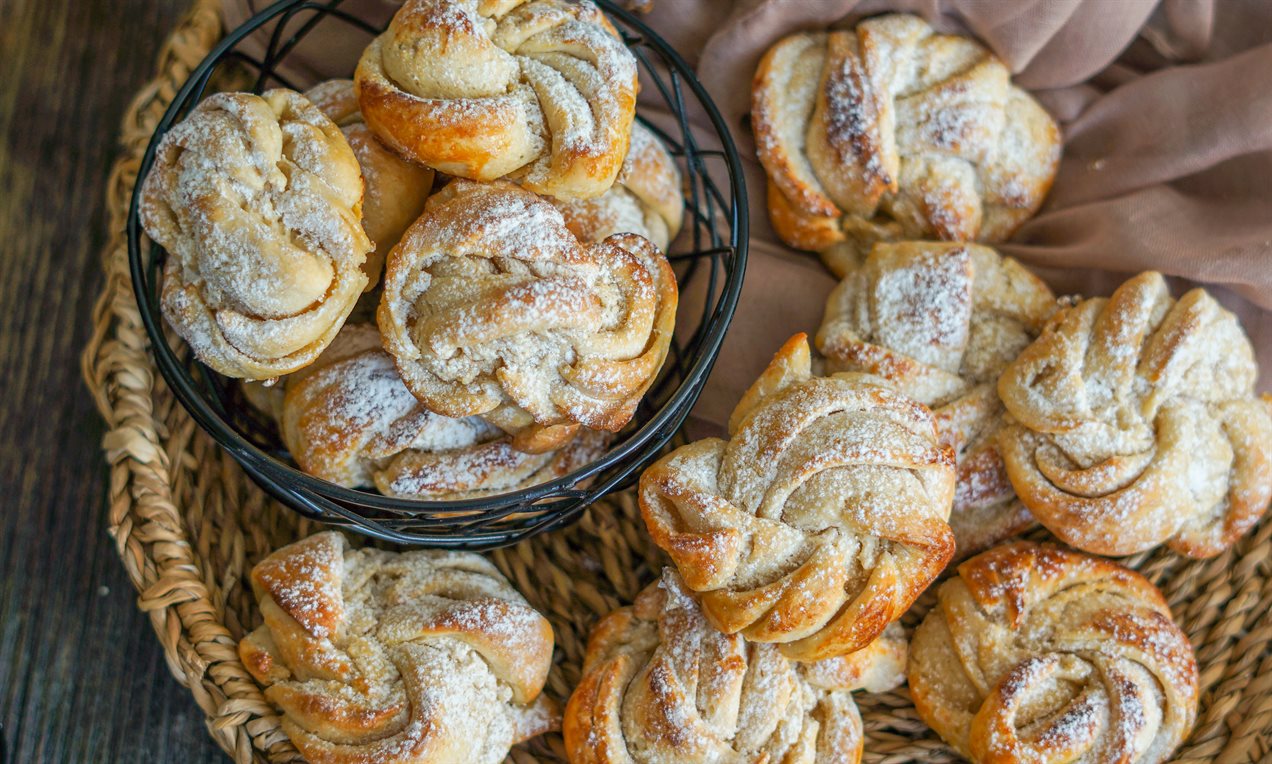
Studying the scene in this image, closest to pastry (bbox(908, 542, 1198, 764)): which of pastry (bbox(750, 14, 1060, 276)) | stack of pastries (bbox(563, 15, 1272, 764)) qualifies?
stack of pastries (bbox(563, 15, 1272, 764))

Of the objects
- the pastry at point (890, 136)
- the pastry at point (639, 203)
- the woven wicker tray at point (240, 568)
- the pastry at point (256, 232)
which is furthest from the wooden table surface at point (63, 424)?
the pastry at point (890, 136)

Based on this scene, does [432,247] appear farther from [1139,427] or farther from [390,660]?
[1139,427]

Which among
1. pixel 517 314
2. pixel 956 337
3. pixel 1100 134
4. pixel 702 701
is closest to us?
pixel 517 314

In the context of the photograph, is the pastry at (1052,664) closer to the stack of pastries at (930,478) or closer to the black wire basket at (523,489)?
the stack of pastries at (930,478)

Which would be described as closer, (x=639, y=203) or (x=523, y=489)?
(x=523, y=489)

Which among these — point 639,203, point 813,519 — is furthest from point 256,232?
point 813,519

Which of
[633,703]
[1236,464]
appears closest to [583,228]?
[633,703]

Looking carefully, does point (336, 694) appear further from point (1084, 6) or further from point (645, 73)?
point (1084, 6)
